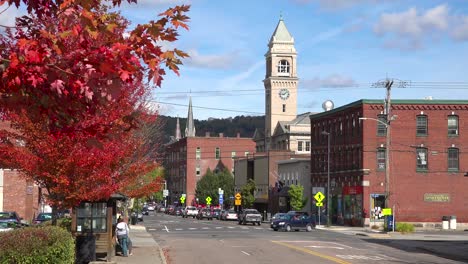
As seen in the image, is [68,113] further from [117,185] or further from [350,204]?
[350,204]

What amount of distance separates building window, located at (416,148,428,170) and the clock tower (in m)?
65.9

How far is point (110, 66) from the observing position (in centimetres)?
602

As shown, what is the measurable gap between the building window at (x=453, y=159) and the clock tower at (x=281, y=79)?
66492 mm

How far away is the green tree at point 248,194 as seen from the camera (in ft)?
329

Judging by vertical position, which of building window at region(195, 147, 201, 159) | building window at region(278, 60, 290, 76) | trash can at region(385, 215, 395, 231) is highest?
building window at region(278, 60, 290, 76)

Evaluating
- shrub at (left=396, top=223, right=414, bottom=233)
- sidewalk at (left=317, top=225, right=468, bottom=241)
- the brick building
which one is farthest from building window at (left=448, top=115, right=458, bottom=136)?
shrub at (left=396, top=223, right=414, bottom=233)

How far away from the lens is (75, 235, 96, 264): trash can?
71.6 ft

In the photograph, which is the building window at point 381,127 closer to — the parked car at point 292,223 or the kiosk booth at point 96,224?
the parked car at point 292,223

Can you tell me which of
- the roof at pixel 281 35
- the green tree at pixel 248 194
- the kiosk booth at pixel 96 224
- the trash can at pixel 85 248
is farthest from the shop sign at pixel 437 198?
the roof at pixel 281 35

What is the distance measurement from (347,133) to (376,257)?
42148 millimetres

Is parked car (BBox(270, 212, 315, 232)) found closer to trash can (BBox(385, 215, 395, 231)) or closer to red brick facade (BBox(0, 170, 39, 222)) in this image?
trash can (BBox(385, 215, 395, 231))

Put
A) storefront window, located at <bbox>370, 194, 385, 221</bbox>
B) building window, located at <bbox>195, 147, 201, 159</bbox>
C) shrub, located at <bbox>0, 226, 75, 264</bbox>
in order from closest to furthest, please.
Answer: shrub, located at <bbox>0, 226, 75, 264</bbox> → storefront window, located at <bbox>370, 194, 385, 221</bbox> → building window, located at <bbox>195, 147, 201, 159</bbox>

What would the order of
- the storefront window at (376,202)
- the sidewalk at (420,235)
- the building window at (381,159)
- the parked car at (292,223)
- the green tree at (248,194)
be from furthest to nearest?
1. the green tree at (248,194)
2. the building window at (381,159)
3. the storefront window at (376,202)
4. the parked car at (292,223)
5. the sidewalk at (420,235)

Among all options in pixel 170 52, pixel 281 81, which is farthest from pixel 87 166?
pixel 281 81
